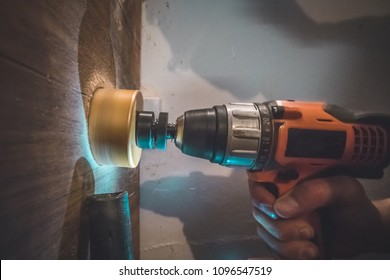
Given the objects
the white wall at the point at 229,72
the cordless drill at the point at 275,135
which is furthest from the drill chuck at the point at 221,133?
the white wall at the point at 229,72

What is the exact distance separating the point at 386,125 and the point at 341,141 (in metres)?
0.13

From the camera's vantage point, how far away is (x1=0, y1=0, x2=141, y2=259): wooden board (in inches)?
9.5

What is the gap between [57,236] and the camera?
1.12 feet

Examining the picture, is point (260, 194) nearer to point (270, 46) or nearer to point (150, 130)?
point (150, 130)

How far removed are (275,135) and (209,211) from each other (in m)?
0.42

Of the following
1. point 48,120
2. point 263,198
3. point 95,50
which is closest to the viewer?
point 48,120

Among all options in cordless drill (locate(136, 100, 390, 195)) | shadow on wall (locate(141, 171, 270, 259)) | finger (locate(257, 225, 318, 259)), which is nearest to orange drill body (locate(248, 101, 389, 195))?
cordless drill (locate(136, 100, 390, 195))

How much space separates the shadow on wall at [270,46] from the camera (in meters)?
0.77

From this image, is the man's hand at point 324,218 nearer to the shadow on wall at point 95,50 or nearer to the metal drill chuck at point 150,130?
the metal drill chuck at point 150,130

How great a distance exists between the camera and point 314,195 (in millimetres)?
505

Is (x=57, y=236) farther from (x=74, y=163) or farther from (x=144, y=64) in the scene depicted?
(x=144, y=64)

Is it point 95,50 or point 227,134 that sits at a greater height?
point 95,50

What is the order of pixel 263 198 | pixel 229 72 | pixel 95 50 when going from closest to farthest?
pixel 95 50, pixel 263 198, pixel 229 72

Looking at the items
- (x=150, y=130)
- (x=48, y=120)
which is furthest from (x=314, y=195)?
(x=48, y=120)
